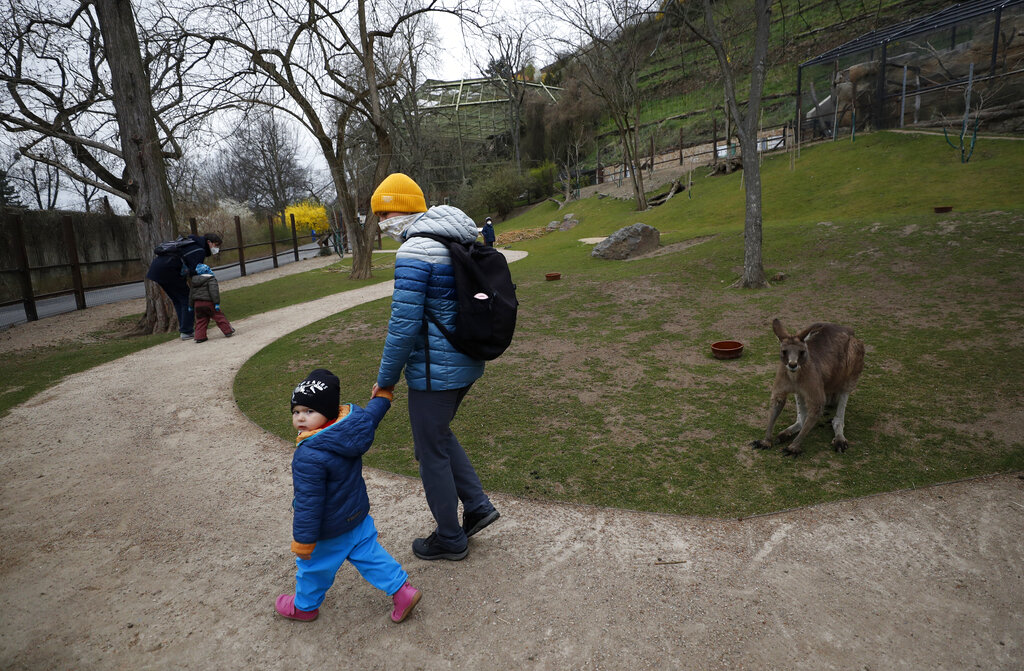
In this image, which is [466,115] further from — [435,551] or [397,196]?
[435,551]

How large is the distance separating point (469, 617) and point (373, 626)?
477 mm

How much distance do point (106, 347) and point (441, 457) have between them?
9599 mm

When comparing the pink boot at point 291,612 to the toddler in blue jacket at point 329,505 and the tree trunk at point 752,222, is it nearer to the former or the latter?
the toddler in blue jacket at point 329,505

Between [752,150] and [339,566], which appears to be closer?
[339,566]

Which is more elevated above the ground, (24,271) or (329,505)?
(24,271)

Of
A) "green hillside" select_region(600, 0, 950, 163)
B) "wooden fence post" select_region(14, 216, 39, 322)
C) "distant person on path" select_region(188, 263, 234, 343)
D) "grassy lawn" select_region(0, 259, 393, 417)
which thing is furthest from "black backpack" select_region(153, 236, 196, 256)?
"green hillside" select_region(600, 0, 950, 163)

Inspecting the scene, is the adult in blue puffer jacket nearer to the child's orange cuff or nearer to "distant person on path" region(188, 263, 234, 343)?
the child's orange cuff

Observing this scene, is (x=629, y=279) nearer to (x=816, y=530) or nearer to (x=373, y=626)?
(x=816, y=530)

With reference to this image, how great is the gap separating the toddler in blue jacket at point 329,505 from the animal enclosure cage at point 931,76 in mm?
20010

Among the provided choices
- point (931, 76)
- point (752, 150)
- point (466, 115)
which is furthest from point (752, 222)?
point (466, 115)

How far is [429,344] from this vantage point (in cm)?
301

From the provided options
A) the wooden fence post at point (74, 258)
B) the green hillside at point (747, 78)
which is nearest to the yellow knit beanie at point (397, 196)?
Result: the wooden fence post at point (74, 258)

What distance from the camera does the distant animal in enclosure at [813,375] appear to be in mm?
4359

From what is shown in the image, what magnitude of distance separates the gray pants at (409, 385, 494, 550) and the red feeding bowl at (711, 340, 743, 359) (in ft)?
14.7
